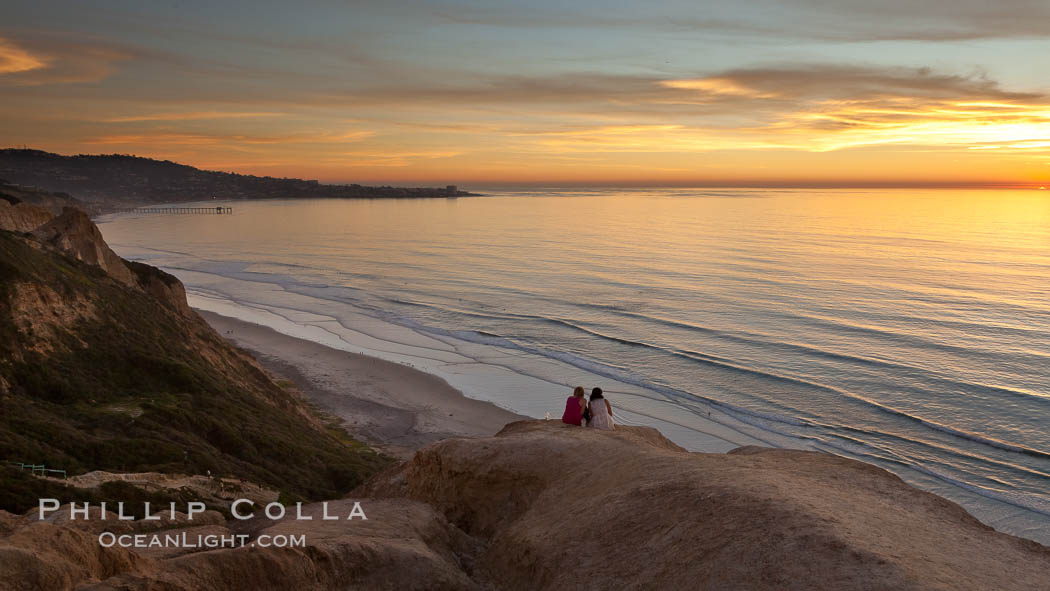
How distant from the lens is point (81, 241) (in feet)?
98.9

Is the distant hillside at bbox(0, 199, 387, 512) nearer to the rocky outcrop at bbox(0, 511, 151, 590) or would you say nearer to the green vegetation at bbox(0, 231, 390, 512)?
the green vegetation at bbox(0, 231, 390, 512)

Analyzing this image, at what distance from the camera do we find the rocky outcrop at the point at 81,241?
A: 2959 centimetres

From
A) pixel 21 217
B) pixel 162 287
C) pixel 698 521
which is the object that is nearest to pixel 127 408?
pixel 698 521

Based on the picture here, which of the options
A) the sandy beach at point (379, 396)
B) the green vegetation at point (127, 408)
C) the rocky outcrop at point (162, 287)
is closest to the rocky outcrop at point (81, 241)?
the rocky outcrop at point (162, 287)

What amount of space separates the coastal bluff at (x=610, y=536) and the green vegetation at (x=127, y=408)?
4094 millimetres

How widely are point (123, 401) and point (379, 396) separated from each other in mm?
14737

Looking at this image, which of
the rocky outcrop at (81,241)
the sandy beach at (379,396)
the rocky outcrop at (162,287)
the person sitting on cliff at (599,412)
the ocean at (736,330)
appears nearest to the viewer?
the person sitting on cliff at (599,412)

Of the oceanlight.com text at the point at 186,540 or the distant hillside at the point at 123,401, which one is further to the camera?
the distant hillside at the point at 123,401

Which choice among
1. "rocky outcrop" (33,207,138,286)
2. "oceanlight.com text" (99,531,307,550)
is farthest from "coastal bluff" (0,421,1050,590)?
"rocky outcrop" (33,207,138,286)

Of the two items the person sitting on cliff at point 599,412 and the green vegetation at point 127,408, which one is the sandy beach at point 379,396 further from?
the person sitting on cliff at point 599,412

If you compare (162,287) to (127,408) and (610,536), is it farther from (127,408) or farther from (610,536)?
(610,536)

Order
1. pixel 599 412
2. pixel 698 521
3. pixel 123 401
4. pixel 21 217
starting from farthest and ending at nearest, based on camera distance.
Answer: pixel 21 217, pixel 123 401, pixel 599 412, pixel 698 521

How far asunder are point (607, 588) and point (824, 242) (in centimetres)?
9396

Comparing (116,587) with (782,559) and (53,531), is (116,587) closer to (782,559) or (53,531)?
(53,531)
